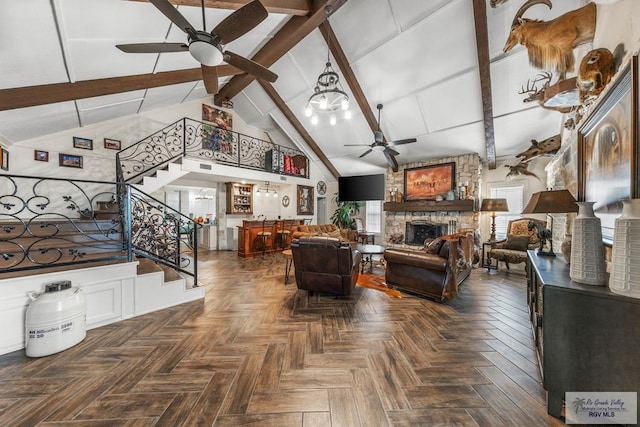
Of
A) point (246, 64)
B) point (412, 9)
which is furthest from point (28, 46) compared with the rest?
point (412, 9)

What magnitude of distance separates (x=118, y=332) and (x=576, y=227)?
397 cm

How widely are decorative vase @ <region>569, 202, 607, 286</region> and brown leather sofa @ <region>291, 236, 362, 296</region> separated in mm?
2112

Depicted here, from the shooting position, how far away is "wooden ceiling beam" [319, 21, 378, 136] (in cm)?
435

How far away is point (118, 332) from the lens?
2441 mm

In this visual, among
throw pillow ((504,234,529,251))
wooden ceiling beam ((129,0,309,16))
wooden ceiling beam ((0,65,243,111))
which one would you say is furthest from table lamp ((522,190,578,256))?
wooden ceiling beam ((0,65,243,111))

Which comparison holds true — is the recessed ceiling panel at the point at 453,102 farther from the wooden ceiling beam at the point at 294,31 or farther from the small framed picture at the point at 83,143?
the small framed picture at the point at 83,143

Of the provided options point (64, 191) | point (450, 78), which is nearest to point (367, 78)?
point (450, 78)

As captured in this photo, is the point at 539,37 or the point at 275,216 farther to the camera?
the point at 275,216

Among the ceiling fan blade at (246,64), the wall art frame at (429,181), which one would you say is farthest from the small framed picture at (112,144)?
the wall art frame at (429,181)

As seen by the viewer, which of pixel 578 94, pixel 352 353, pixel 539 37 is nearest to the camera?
pixel 578 94

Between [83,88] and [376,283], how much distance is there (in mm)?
5424

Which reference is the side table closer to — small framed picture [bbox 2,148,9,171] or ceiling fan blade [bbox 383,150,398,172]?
ceiling fan blade [bbox 383,150,398,172]

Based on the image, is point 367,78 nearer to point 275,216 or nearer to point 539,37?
point 539,37

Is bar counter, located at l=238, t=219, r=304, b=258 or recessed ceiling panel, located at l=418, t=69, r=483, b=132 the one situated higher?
recessed ceiling panel, located at l=418, t=69, r=483, b=132
